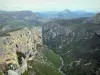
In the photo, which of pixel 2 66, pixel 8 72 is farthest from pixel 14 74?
pixel 2 66

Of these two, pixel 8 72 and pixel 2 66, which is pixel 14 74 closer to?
pixel 8 72

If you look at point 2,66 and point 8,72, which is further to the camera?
point 2,66

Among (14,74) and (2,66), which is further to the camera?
(2,66)

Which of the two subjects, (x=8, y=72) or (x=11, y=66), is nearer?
(x=8, y=72)
